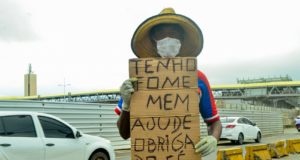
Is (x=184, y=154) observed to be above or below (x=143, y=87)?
below

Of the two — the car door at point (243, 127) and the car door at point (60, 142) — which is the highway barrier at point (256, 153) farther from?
the car door at point (243, 127)

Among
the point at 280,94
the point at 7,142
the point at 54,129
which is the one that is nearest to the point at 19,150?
the point at 7,142

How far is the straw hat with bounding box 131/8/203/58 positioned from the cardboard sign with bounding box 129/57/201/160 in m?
0.33

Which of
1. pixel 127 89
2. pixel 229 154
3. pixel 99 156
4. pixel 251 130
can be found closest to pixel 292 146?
pixel 229 154

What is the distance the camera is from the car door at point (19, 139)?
870cm

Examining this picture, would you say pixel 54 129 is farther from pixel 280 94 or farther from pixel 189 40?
pixel 280 94

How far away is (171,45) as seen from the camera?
3176mm

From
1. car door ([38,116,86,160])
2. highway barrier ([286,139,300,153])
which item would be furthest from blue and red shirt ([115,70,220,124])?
highway barrier ([286,139,300,153])

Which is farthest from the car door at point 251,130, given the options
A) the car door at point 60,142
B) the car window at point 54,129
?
the car window at point 54,129

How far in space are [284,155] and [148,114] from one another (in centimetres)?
1489

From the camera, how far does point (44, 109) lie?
16.9m

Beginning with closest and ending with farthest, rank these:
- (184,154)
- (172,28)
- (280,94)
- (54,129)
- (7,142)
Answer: (184,154), (172,28), (7,142), (54,129), (280,94)

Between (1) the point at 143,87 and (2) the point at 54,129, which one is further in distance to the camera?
(2) the point at 54,129

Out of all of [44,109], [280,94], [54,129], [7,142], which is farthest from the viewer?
[280,94]
